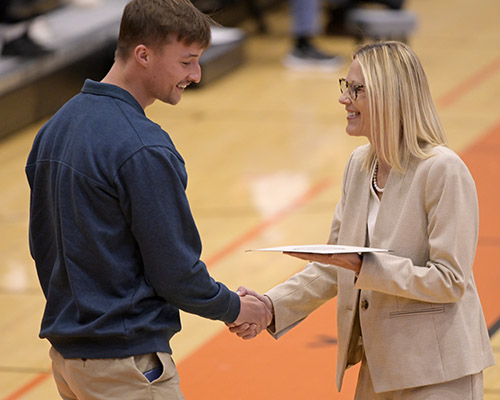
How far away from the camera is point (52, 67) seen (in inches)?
310

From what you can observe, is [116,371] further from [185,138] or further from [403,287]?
[185,138]

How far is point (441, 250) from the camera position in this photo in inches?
91.5

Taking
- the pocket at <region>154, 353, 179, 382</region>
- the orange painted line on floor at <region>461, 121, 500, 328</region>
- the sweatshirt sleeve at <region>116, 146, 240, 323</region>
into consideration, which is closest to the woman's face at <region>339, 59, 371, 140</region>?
the sweatshirt sleeve at <region>116, 146, 240, 323</region>

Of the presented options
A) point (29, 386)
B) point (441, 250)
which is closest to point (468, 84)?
point (29, 386)

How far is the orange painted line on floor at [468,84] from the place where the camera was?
26.0 feet

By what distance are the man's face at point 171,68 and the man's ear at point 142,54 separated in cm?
1

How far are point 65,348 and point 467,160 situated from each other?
4712mm

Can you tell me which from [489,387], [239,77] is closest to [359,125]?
[489,387]

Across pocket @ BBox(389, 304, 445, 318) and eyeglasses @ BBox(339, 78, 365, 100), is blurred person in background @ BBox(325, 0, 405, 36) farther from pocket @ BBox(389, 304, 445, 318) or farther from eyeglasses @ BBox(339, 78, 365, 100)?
pocket @ BBox(389, 304, 445, 318)

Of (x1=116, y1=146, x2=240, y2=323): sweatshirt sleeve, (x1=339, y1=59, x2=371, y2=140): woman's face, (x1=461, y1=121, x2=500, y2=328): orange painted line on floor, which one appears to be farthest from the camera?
(x1=461, y1=121, x2=500, y2=328): orange painted line on floor

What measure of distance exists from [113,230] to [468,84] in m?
6.75

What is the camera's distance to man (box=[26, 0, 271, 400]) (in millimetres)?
2133

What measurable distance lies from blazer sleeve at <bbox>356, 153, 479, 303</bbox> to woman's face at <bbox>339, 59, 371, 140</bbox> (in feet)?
0.78

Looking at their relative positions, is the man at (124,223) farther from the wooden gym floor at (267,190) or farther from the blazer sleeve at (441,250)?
the wooden gym floor at (267,190)
